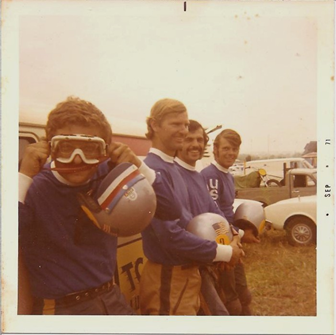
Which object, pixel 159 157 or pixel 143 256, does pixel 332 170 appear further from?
pixel 143 256

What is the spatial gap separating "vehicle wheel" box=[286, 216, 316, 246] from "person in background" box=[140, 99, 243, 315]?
0.29 meters

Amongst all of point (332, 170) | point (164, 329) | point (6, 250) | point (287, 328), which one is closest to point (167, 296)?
point (164, 329)

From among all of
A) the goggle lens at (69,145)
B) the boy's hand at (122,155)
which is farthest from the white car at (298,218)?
the goggle lens at (69,145)

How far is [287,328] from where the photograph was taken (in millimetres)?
2484

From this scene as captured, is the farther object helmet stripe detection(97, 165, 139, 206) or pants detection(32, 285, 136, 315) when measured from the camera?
pants detection(32, 285, 136, 315)

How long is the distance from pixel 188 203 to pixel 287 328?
827mm

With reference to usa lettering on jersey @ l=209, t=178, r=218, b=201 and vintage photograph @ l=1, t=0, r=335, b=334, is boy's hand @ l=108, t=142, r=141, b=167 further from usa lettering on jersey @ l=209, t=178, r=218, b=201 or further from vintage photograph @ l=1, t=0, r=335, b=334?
usa lettering on jersey @ l=209, t=178, r=218, b=201

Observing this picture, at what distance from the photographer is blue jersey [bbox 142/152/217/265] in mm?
2385

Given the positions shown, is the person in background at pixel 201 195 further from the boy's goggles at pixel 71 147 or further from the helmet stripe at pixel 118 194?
the boy's goggles at pixel 71 147

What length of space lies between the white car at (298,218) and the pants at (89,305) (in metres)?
0.86

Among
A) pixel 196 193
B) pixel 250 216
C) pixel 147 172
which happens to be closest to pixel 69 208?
pixel 147 172

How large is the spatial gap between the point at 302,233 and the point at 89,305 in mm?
1130

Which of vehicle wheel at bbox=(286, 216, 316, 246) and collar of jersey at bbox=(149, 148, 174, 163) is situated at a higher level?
collar of jersey at bbox=(149, 148, 174, 163)

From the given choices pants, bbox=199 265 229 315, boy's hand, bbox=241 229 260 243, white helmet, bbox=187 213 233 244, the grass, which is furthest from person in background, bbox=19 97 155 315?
the grass
